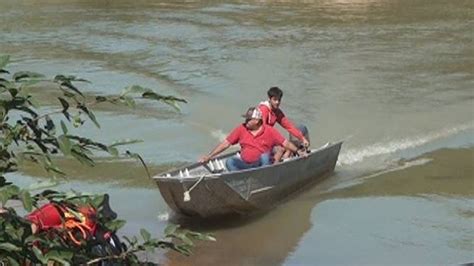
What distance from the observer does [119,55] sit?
2322 cm

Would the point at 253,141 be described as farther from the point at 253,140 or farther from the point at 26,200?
the point at 26,200

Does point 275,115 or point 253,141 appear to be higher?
point 275,115

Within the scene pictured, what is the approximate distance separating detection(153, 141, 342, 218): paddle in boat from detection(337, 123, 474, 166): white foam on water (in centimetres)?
210

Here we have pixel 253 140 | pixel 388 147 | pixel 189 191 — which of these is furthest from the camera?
pixel 388 147

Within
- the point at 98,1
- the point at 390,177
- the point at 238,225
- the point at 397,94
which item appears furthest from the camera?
the point at 98,1

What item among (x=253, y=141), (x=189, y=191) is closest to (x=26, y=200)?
(x=189, y=191)

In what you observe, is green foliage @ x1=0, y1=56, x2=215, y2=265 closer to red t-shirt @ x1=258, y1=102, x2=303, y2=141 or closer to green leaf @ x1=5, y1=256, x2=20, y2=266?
green leaf @ x1=5, y1=256, x2=20, y2=266

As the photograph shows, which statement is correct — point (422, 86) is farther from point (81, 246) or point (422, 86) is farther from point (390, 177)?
point (81, 246)

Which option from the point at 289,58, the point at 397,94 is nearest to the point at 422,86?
the point at 397,94

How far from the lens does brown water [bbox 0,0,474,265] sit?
34.2 ft

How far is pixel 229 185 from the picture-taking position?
9.93 m

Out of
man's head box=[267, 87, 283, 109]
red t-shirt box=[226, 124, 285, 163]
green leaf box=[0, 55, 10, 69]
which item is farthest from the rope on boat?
green leaf box=[0, 55, 10, 69]

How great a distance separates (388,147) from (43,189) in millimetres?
12547

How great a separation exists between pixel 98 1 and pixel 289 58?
14.0m
